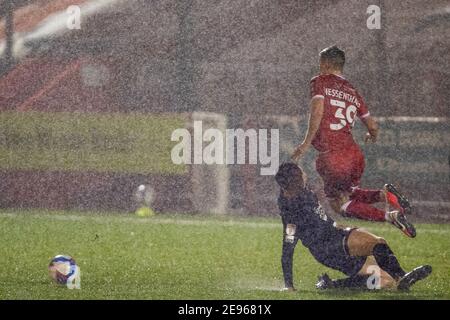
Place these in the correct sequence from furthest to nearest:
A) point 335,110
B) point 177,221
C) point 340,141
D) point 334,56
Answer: point 177,221, point 340,141, point 335,110, point 334,56

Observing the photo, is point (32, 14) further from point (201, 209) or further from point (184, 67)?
point (201, 209)

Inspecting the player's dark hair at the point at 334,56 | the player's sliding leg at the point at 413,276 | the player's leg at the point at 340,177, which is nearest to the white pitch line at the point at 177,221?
the player's leg at the point at 340,177

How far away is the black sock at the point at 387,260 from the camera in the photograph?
25.9 ft

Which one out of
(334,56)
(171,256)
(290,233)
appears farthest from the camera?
(171,256)

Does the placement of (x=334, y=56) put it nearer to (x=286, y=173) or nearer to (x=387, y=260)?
(x=286, y=173)

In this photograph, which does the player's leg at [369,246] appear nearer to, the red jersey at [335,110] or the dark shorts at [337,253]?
the dark shorts at [337,253]

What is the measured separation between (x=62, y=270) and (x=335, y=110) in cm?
252

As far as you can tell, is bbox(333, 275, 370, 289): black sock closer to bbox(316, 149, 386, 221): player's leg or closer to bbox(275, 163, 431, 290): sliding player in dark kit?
bbox(275, 163, 431, 290): sliding player in dark kit

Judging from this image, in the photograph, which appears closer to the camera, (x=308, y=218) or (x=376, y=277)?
(x=308, y=218)

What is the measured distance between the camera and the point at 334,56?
8.77 meters

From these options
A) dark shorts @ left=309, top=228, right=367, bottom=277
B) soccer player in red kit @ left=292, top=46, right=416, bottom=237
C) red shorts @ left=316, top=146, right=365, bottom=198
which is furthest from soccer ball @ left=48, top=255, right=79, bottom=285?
red shorts @ left=316, top=146, right=365, bottom=198

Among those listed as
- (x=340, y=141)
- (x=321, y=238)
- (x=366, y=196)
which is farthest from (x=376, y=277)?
(x=340, y=141)

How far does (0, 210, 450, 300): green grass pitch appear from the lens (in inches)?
317

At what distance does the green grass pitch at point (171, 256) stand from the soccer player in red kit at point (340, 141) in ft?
2.19
